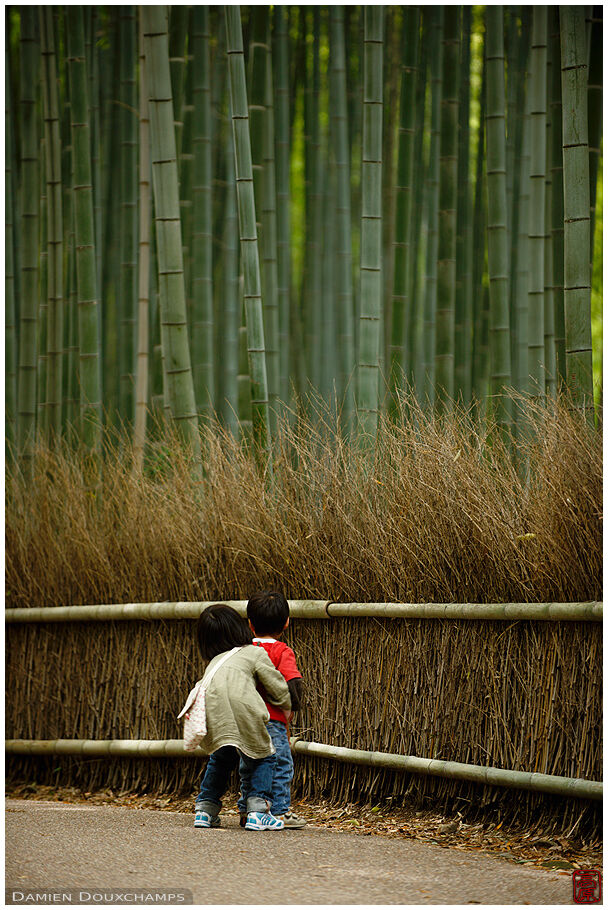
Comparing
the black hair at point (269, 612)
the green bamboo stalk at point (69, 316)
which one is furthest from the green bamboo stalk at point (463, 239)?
the black hair at point (269, 612)

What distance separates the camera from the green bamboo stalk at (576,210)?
13.7 ft

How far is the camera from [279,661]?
3645 millimetres

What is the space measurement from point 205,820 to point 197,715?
34 cm

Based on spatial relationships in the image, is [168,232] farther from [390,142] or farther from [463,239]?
[390,142]

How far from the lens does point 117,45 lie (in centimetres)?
745

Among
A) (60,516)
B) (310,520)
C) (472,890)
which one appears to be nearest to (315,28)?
(60,516)

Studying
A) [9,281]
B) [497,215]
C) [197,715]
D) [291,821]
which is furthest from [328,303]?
[291,821]

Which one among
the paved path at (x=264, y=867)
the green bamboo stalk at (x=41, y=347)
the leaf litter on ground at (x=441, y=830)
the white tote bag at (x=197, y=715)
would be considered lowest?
the leaf litter on ground at (x=441, y=830)

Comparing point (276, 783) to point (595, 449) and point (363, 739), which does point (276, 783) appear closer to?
point (363, 739)

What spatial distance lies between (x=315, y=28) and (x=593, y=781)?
6100mm

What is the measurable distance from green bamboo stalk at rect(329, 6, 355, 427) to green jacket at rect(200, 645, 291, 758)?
353 centimetres

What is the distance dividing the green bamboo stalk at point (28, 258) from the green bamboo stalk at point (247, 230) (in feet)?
6.46

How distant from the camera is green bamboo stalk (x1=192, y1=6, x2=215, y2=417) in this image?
602cm

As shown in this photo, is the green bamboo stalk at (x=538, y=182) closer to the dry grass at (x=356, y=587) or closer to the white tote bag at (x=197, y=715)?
the dry grass at (x=356, y=587)
